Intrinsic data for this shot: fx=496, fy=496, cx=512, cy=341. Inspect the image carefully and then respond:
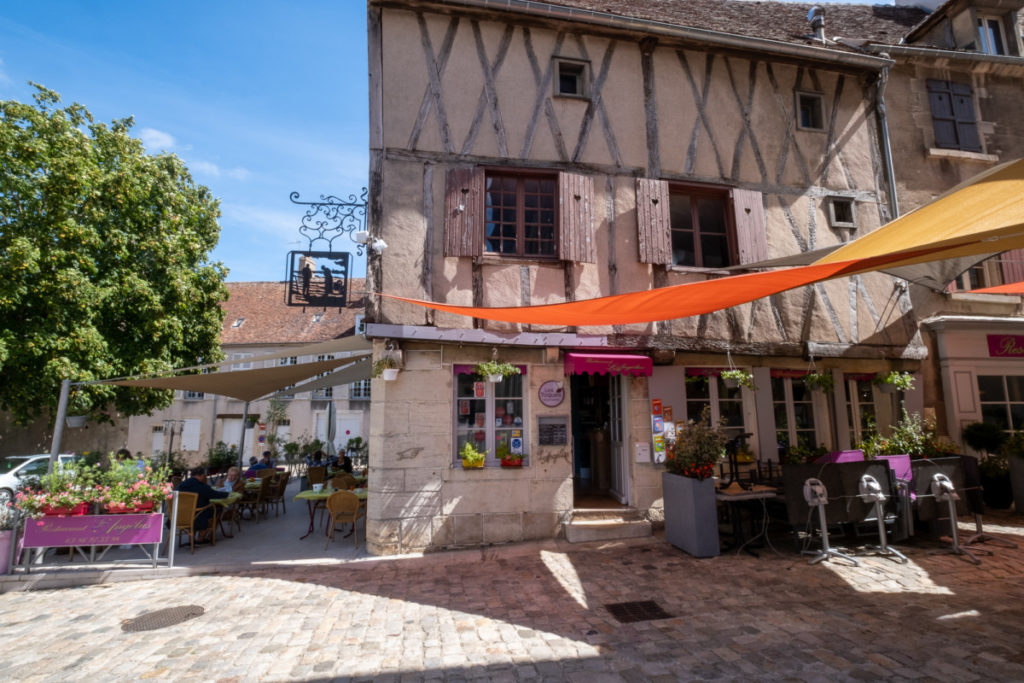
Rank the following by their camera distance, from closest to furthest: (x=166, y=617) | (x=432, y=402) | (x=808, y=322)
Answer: (x=166, y=617)
(x=432, y=402)
(x=808, y=322)

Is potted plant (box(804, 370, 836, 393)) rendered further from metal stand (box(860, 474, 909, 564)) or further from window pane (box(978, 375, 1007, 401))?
window pane (box(978, 375, 1007, 401))

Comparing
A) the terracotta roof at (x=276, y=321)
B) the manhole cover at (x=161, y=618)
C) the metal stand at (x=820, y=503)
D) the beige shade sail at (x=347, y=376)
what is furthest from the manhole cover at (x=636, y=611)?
the terracotta roof at (x=276, y=321)

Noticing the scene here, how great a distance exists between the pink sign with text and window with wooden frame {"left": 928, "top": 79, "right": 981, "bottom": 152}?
1221 centimetres

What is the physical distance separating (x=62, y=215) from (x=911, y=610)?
1417 cm

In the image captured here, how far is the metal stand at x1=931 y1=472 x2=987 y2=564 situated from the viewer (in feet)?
15.8

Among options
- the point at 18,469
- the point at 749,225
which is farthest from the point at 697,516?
the point at 18,469

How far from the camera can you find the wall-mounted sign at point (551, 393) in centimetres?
612

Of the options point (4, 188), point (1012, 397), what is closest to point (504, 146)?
point (1012, 397)

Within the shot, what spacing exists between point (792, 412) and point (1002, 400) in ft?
11.7

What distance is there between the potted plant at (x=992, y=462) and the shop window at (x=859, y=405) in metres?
1.29

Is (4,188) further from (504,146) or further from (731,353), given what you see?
(731,353)

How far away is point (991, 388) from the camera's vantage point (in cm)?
768

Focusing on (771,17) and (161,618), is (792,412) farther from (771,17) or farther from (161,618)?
(161,618)

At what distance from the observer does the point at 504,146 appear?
6418 millimetres
